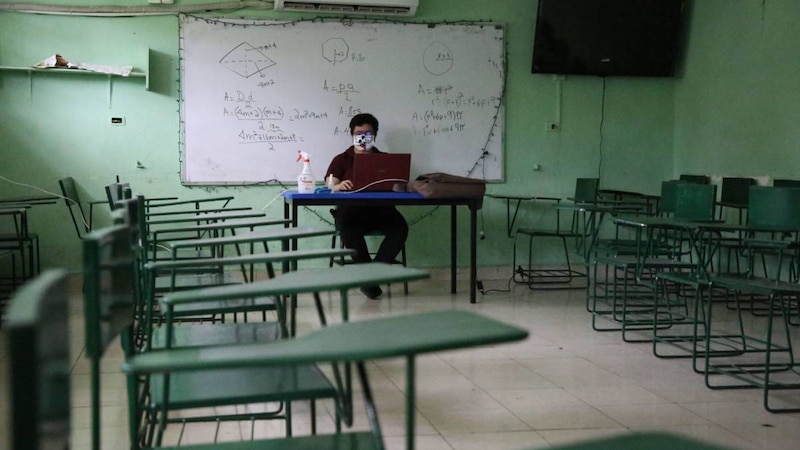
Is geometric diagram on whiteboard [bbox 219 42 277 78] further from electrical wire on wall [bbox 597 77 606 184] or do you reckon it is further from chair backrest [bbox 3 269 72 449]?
chair backrest [bbox 3 269 72 449]

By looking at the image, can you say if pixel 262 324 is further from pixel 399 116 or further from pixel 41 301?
pixel 399 116

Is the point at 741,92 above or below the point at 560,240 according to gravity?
above

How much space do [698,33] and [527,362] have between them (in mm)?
4033

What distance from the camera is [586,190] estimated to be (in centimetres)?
639

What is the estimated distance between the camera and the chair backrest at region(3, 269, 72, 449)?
688mm

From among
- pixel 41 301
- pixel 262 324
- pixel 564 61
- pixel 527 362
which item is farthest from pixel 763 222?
pixel 41 301

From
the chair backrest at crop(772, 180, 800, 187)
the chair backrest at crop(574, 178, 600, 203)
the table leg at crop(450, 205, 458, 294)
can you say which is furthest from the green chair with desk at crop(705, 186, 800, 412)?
the table leg at crop(450, 205, 458, 294)

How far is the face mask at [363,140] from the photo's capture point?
610 centimetres

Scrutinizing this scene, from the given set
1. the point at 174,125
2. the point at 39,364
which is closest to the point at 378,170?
the point at 174,125

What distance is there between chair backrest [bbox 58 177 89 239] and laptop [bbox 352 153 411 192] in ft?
5.83

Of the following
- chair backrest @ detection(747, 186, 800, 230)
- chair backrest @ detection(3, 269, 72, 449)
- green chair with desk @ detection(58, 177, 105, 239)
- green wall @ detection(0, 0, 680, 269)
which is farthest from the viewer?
green wall @ detection(0, 0, 680, 269)

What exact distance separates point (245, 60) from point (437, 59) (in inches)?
58.4

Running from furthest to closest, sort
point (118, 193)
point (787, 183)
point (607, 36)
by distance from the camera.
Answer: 1. point (607, 36)
2. point (787, 183)
3. point (118, 193)

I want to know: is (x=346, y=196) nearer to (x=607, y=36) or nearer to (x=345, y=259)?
(x=345, y=259)
